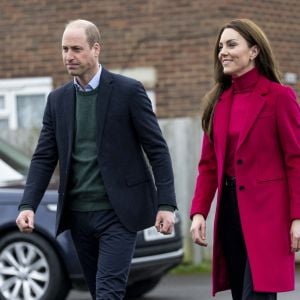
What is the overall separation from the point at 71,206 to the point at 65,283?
338 centimetres

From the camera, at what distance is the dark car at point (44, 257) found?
9234mm

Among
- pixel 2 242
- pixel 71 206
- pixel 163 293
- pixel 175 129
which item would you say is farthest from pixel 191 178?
pixel 71 206

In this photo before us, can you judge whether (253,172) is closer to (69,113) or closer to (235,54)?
(235,54)

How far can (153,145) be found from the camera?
596 centimetres

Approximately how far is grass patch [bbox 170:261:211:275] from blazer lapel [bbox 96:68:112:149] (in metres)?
6.74

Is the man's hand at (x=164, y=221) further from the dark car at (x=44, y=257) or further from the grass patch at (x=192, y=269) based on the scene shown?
the grass patch at (x=192, y=269)

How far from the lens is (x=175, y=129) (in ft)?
43.1

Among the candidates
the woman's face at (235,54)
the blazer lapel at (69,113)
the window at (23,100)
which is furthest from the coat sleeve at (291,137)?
the window at (23,100)

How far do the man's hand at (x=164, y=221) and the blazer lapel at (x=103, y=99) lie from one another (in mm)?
482

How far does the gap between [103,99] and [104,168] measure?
37 centimetres

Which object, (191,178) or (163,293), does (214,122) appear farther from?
(191,178)

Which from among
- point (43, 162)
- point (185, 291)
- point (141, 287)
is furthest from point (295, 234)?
point (185, 291)

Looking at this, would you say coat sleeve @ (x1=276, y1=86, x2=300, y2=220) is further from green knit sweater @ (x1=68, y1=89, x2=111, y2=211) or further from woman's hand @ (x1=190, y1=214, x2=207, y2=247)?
green knit sweater @ (x1=68, y1=89, x2=111, y2=211)

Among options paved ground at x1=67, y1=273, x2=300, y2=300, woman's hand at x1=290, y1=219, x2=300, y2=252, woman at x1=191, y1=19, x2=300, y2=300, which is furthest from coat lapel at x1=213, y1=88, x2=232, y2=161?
paved ground at x1=67, y1=273, x2=300, y2=300
